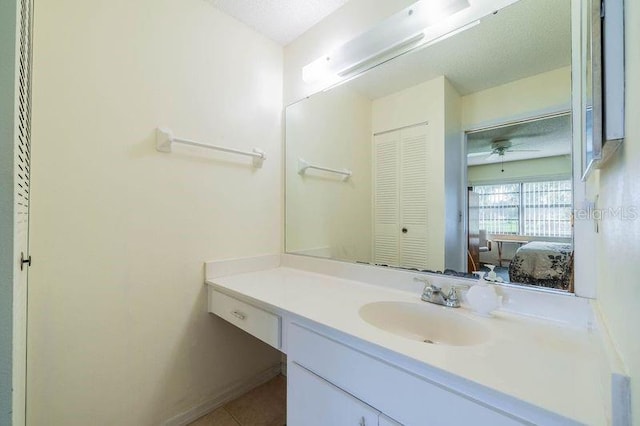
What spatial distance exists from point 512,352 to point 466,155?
753 millimetres

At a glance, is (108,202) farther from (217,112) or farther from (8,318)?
(8,318)

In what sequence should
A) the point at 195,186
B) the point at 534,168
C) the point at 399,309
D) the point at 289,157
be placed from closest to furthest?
the point at 534,168
the point at 399,309
the point at 195,186
the point at 289,157

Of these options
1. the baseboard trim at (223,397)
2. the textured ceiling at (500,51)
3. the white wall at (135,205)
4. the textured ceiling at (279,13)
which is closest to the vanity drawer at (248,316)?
the white wall at (135,205)

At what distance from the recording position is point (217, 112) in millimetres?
1530

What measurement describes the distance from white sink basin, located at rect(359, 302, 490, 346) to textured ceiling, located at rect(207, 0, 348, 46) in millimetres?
1604

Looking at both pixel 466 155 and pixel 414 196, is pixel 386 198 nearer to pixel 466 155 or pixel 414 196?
pixel 414 196

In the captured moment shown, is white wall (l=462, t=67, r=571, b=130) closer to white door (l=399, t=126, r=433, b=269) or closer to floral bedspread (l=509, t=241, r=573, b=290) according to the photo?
white door (l=399, t=126, r=433, b=269)

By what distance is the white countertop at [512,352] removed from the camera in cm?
54

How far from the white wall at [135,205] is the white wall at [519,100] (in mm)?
1199

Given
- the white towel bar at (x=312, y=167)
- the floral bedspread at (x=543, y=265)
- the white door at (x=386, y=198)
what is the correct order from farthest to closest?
1. the white towel bar at (x=312, y=167)
2. the white door at (x=386, y=198)
3. the floral bedspread at (x=543, y=265)

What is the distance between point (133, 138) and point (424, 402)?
1.49 metres

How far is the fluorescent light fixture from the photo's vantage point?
45.4 inches

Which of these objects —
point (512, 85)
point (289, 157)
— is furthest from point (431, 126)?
point (289, 157)

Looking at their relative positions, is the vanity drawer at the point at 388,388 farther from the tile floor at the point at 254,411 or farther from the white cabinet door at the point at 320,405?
the tile floor at the point at 254,411
